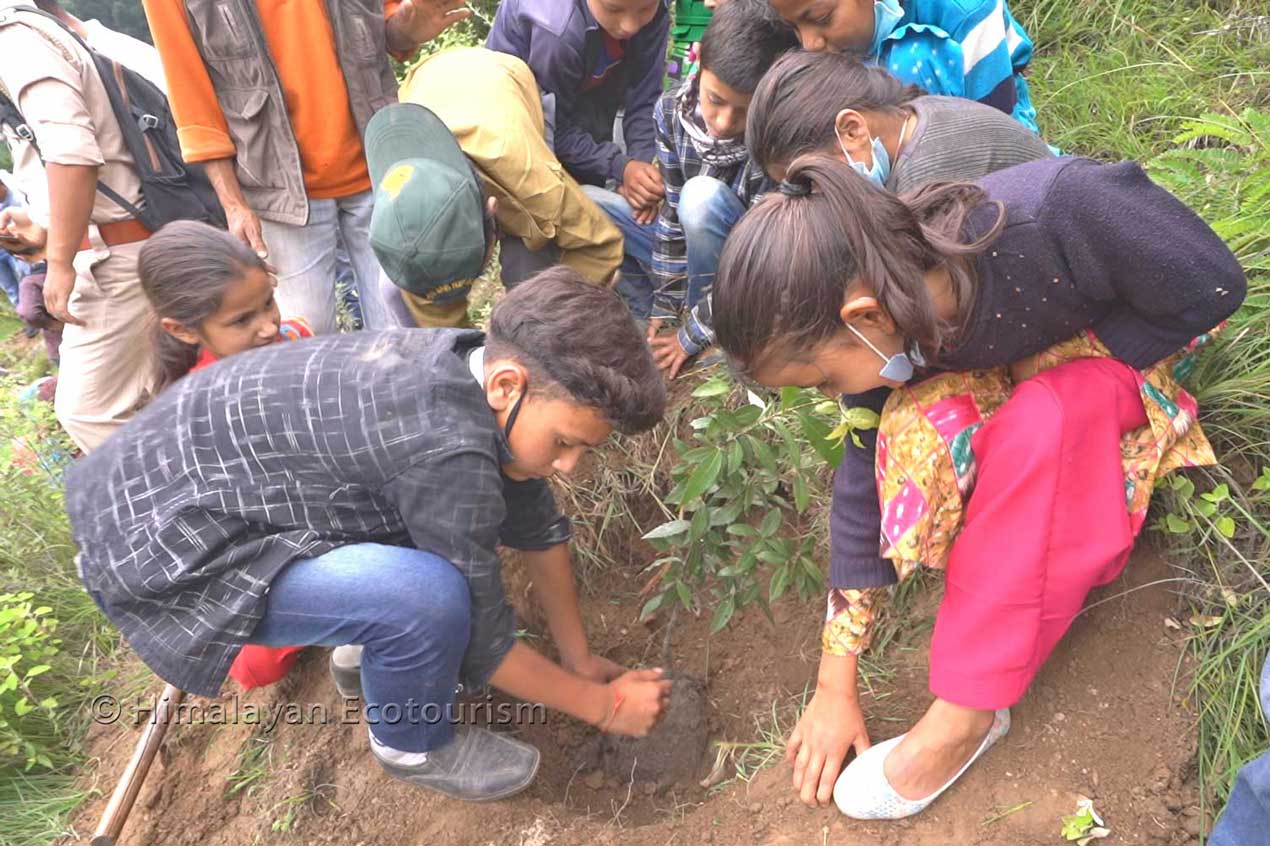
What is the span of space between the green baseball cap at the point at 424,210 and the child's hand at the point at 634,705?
1.11m

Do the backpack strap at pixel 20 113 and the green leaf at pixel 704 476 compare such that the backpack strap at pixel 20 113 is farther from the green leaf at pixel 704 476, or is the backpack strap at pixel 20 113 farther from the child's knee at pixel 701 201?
the green leaf at pixel 704 476

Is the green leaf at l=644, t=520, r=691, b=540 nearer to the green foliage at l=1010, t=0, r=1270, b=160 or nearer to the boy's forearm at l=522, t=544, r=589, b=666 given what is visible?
the boy's forearm at l=522, t=544, r=589, b=666

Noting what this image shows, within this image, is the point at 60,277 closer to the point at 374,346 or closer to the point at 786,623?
the point at 374,346

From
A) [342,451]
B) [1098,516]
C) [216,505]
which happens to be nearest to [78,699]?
[216,505]

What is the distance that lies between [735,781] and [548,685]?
467 millimetres

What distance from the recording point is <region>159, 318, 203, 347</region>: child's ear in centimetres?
224

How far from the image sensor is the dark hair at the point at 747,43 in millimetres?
2229

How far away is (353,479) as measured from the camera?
A: 165 cm

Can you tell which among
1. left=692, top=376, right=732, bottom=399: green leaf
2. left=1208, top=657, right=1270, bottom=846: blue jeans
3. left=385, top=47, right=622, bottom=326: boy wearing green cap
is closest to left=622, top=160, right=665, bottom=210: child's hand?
left=385, top=47, right=622, bottom=326: boy wearing green cap

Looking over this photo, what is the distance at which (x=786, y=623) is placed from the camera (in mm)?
2270

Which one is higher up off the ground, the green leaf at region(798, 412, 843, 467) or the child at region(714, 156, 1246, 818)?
the child at region(714, 156, 1246, 818)

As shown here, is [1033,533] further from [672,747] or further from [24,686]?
[24,686]

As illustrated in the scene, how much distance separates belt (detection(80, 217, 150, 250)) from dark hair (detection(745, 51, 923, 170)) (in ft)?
6.08

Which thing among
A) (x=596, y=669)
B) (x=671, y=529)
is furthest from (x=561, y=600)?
(x=671, y=529)
